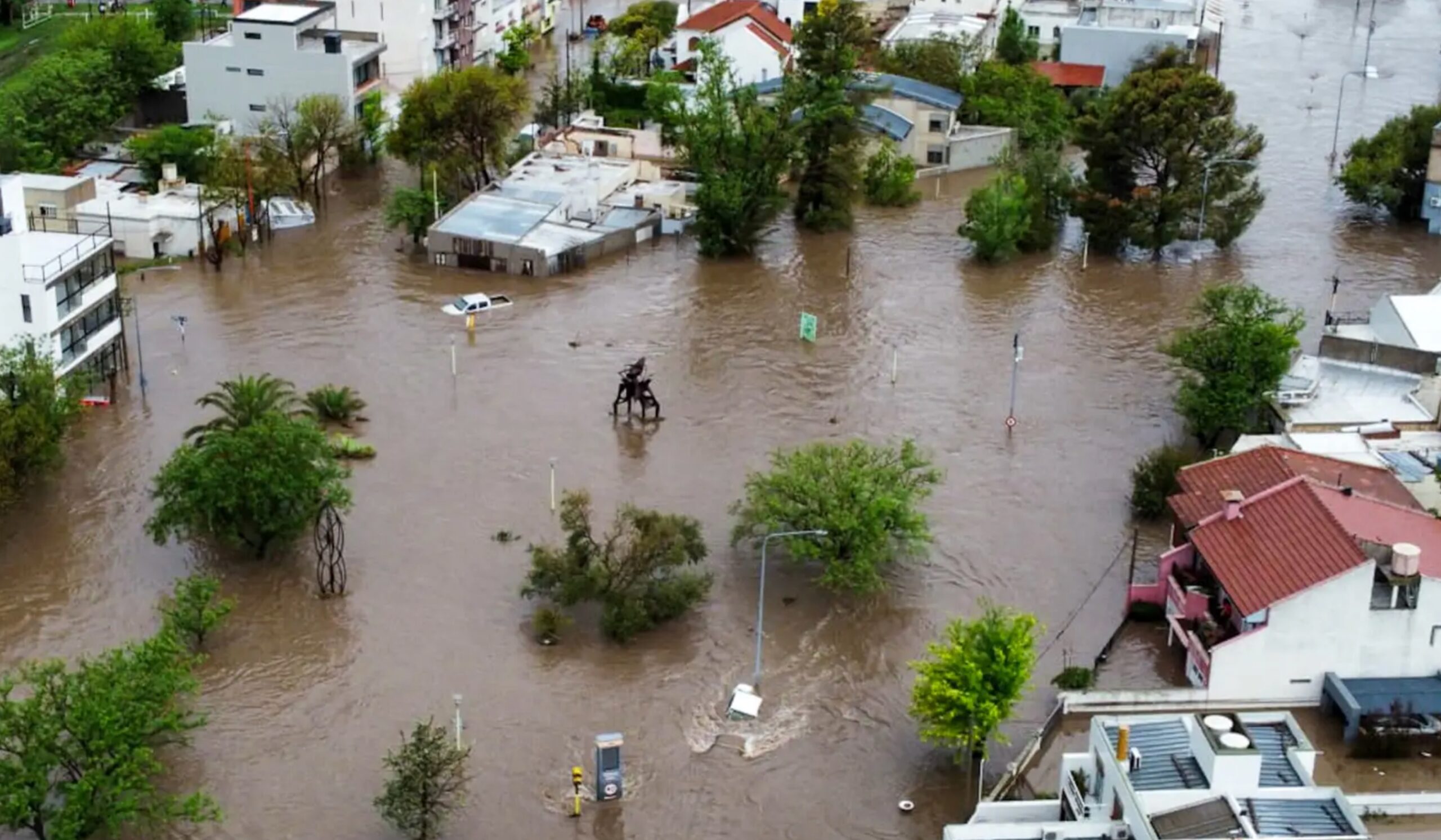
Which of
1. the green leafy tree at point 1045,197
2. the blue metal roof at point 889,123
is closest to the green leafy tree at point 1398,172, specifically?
the green leafy tree at point 1045,197

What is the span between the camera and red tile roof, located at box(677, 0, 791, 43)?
67.6m

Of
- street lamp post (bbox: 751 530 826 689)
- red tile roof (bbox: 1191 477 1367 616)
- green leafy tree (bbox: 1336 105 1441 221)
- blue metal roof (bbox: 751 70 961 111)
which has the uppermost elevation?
blue metal roof (bbox: 751 70 961 111)

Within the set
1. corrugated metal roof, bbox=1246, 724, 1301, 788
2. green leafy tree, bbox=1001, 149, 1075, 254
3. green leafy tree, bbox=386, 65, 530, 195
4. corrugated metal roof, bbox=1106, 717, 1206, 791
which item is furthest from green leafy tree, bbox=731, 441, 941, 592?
green leafy tree, bbox=386, 65, 530, 195

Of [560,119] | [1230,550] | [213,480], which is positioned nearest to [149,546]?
[213,480]

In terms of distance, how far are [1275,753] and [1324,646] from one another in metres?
5.28

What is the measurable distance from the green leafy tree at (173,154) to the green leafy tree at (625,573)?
2656cm

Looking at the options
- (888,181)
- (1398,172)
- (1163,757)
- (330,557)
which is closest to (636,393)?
(330,557)

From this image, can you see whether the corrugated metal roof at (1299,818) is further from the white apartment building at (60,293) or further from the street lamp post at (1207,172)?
the street lamp post at (1207,172)

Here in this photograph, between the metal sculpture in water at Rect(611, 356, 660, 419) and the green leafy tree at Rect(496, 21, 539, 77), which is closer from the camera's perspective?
the metal sculpture in water at Rect(611, 356, 660, 419)

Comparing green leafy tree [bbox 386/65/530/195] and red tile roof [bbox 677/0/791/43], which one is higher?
red tile roof [bbox 677/0/791/43]

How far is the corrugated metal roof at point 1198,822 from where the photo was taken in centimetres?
2234

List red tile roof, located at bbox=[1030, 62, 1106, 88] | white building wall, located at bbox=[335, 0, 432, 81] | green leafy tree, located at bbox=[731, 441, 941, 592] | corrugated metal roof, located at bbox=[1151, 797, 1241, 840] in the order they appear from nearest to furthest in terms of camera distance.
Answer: corrugated metal roof, located at bbox=[1151, 797, 1241, 840], green leafy tree, located at bbox=[731, 441, 941, 592], white building wall, located at bbox=[335, 0, 432, 81], red tile roof, located at bbox=[1030, 62, 1106, 88]

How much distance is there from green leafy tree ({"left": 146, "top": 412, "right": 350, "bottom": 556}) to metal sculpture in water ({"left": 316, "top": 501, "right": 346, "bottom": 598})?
0.27 m

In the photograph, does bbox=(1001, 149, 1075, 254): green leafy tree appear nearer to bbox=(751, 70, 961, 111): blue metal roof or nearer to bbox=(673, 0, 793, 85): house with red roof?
bbox=(751, 70, 961, 111): blue metal roof
